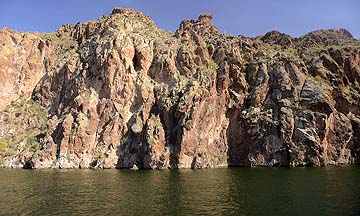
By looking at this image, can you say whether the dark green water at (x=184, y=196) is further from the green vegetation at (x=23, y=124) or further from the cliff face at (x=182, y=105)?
the green vegetation at (x=23, y=124)

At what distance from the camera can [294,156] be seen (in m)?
124

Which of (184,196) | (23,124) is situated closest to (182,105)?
(184,196)

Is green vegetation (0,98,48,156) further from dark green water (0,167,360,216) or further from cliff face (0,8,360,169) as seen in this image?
dark green water (0,167,360,216)

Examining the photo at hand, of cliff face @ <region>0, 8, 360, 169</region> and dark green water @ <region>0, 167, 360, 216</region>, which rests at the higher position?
cliff face @ <region>0, 8, 360, 169</region>

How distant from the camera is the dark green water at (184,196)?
5203 centimetres

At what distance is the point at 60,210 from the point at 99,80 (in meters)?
98.6

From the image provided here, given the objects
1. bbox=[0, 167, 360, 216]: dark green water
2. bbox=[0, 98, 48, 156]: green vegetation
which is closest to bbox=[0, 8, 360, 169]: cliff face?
bbox=[0, 98, 48, 156]: green vegetation

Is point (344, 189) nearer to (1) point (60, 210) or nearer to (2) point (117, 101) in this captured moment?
(1) point (60, 210)

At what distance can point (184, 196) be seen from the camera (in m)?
62.8

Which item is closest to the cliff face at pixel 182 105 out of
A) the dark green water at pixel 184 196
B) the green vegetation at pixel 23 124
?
the green vegetation at pixel 23 124

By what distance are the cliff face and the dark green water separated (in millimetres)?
40681

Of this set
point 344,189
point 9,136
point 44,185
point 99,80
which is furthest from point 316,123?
point 9,136

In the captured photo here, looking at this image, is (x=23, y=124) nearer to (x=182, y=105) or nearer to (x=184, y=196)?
(x=182, y=105)

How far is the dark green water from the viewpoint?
171ft
